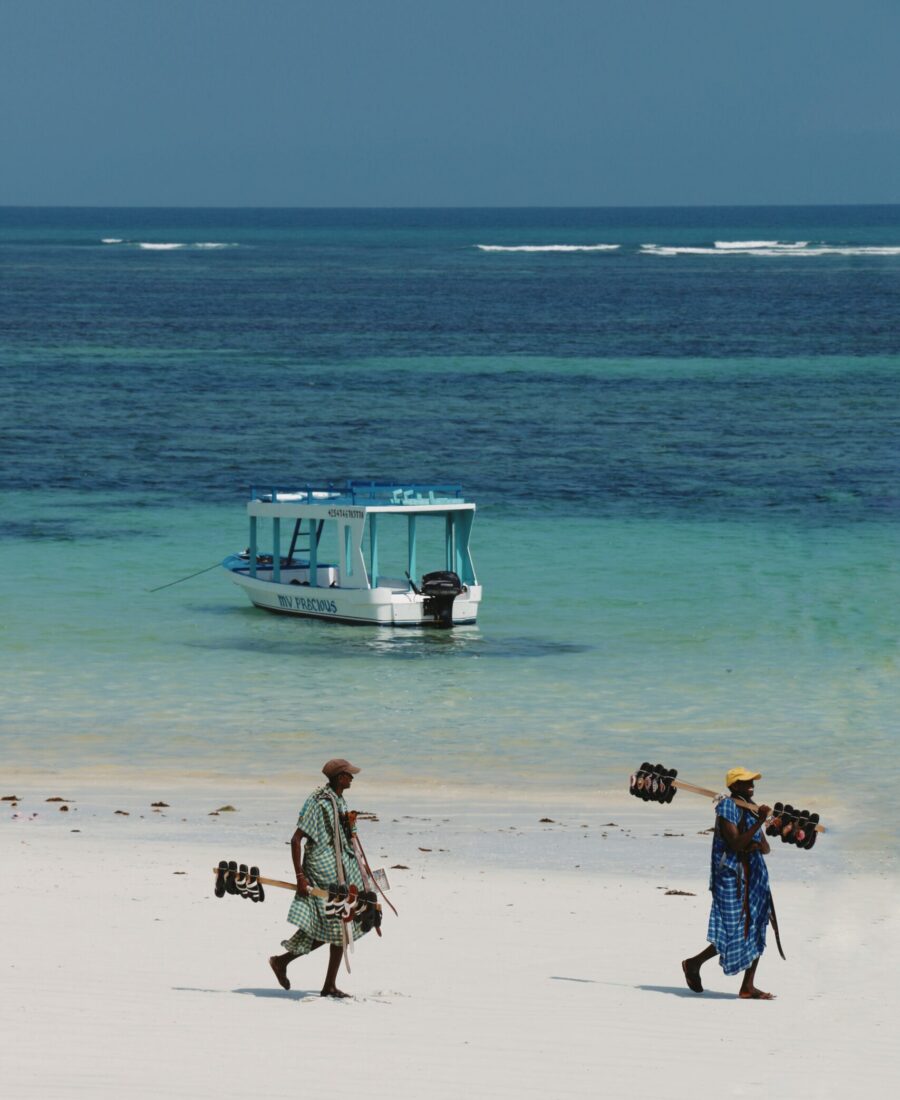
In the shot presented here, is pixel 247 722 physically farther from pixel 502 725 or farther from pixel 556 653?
pixel 556 653

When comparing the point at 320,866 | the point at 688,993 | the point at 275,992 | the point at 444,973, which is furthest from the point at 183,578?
the point at 320,866

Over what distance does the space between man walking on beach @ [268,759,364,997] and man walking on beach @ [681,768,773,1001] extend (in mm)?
2149

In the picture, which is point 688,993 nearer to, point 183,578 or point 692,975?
point 692,975

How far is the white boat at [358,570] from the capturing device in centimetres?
2783

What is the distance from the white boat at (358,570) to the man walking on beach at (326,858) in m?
16.4

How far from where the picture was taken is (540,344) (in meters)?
85.2

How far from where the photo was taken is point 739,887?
37.7 feet

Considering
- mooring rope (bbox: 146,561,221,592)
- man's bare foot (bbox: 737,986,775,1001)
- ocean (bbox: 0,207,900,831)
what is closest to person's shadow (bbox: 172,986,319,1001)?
man's bare foot (bbox: 737,986,775,1001)

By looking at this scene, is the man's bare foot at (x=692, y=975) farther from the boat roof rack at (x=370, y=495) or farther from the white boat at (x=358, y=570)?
the boat roof rack at (x=370, y=495)

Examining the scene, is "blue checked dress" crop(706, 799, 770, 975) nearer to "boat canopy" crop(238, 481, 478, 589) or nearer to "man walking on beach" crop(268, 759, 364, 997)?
"man walking on beach" crop(268, 759, 364, 997)

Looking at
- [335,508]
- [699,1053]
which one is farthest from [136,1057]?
[335,508]

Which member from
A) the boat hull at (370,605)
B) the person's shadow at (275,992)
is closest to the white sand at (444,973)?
the person's shadow at (275,992)

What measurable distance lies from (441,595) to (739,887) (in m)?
16.2

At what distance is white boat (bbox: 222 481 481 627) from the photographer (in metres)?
27.8
